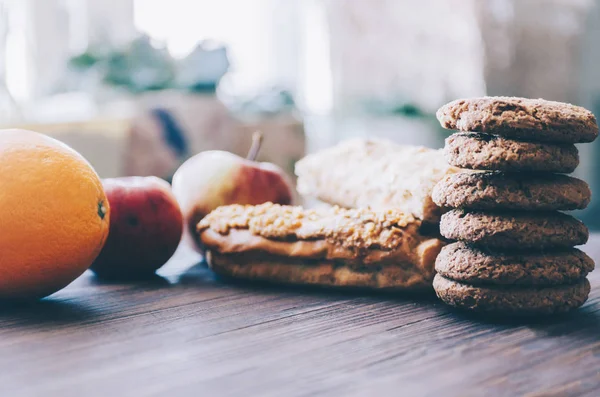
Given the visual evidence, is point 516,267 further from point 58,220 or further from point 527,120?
point 58,220

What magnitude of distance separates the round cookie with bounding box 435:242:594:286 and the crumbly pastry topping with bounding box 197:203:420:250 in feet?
0.40

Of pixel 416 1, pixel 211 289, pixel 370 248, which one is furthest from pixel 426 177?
pixel 416 1

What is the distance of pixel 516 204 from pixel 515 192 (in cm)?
1

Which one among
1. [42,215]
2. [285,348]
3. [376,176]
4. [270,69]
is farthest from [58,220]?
[270,69]

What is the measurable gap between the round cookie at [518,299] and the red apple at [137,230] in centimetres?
47

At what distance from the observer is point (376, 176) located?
3.07 ft

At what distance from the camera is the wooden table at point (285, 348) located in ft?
1.50

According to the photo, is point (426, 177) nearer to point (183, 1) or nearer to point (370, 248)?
point (370, 248)

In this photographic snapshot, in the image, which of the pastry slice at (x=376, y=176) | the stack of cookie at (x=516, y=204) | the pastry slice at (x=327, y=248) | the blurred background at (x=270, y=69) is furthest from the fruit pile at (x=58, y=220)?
the blurred background at (x=270, y=69)

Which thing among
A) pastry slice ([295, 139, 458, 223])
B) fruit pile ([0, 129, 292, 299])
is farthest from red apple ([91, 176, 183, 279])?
pastry slice ([295, 139, 458, 223])

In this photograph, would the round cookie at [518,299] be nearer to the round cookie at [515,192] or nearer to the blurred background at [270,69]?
the round cookie at [515,192]

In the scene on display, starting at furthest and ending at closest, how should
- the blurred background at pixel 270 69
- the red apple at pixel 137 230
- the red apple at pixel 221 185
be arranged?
the blurred background at pixel 270 69 < the red apple at pixel 221 185 < the red apple at pixel 137 230

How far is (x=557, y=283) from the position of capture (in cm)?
63

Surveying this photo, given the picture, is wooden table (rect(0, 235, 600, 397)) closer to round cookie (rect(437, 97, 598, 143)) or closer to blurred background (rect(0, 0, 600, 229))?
round cookie (rect(437, 97, 598, 143))
